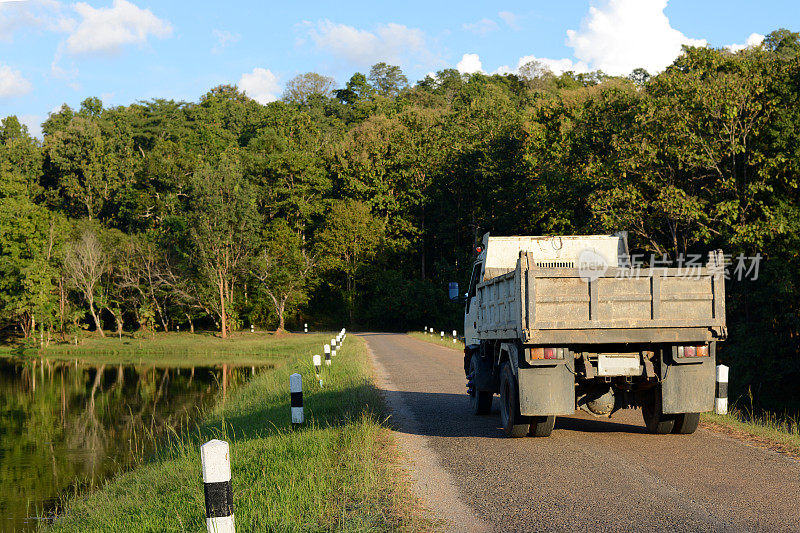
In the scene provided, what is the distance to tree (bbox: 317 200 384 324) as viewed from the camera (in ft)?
219

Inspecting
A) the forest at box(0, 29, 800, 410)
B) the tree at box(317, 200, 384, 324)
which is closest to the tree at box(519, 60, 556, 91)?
the forest at box(0, 29, 800, 410)

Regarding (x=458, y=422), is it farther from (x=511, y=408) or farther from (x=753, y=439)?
(x=753, y=439)

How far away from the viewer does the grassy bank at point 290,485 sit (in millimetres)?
6062

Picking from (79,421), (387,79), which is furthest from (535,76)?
(79,421)

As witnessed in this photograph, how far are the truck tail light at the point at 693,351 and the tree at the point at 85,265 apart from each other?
187ft

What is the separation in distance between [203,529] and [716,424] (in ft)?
25.4

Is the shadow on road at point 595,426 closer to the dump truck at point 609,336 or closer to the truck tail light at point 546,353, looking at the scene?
the dump truck at point 609,336

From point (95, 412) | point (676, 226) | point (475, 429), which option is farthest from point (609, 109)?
point (475, 429)

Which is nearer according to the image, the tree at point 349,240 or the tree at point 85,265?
the tree at point 85,265

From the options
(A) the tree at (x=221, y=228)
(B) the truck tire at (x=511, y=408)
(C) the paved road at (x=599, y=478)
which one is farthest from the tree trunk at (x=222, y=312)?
(B) the truck tire at (x=511, y=408)

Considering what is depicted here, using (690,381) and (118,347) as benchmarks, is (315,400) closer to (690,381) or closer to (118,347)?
(690,381)

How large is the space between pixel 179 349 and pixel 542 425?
45744 millimetres

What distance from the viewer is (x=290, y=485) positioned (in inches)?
281

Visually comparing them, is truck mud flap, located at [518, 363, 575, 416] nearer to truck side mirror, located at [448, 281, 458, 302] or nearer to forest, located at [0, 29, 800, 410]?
truck side mirror, located at [448, 281, 458, 302]
